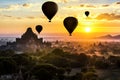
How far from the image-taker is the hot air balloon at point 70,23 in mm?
55188

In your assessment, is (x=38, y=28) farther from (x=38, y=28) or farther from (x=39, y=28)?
(x=39, y=28)

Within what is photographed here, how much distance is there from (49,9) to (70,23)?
140 inches

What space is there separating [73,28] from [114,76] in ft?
119

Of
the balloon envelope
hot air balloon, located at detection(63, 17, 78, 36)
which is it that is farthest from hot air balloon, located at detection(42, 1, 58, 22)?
the balloon envelope

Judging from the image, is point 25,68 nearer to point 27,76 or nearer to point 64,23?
point 27,76

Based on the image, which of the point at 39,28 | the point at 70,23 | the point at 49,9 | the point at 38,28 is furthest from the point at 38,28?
the point at 49,9

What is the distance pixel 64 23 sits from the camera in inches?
2210

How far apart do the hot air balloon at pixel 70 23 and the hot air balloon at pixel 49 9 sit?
2.67m

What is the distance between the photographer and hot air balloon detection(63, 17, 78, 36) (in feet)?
181

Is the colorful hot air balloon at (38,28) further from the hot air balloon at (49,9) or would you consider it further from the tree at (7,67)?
the hot air balloon at (49,9)

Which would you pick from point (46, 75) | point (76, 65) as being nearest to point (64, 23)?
point (46, 75)

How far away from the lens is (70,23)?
183 feet

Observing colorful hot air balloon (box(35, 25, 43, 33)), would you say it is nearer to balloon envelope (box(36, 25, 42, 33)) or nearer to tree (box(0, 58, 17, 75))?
balloon envelope (box(36, 25, 42, 33))

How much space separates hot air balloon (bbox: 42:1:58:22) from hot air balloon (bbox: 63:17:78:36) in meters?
2.67
